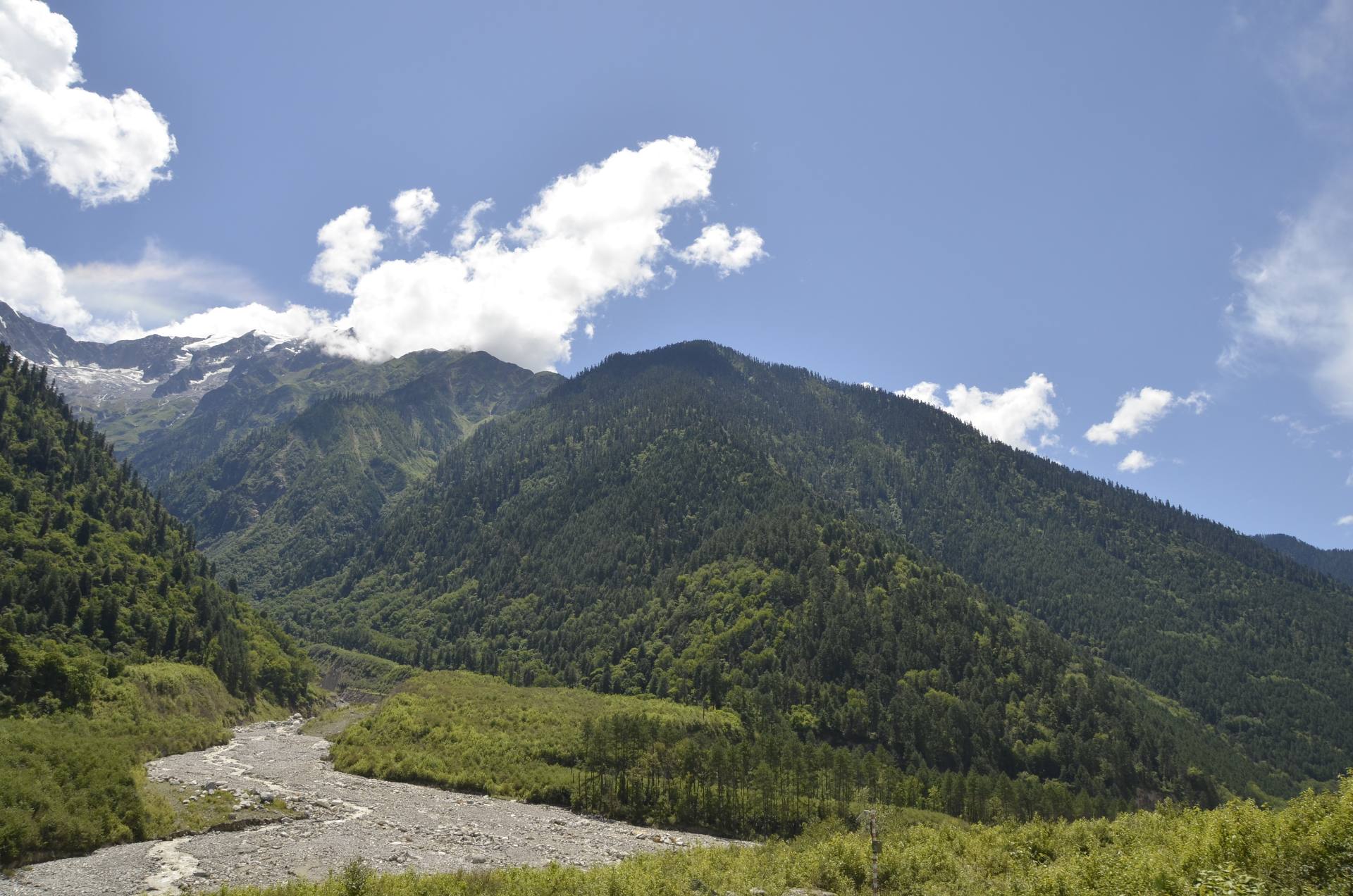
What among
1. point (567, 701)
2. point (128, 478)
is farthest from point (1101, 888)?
point (128, 478)

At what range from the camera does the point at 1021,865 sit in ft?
152

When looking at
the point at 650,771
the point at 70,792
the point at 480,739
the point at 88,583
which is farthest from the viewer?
the point at 88,583

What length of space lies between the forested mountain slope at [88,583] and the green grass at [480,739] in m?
36.8

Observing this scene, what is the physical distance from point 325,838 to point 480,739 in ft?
151

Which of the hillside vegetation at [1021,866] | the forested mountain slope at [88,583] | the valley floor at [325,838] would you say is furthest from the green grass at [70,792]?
the hillside vegetation at [1021,866]

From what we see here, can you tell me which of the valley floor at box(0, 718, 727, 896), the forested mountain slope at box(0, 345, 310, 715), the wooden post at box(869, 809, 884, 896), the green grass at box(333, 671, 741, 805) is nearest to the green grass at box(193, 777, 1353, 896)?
the wooden post at box(869, 809, 884, 896)

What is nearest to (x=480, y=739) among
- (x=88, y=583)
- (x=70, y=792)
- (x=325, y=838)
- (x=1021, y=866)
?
(x=325, y=838)

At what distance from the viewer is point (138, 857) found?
178 feet

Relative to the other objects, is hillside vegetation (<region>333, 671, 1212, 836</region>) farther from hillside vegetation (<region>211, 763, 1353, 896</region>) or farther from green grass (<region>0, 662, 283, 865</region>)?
green grass (<region>0, 662, 283, 865</region>)

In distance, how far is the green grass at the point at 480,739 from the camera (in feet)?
328

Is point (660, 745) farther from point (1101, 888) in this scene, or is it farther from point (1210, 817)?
point (1101, 888)

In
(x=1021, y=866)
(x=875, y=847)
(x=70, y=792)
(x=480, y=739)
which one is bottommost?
(x=480, y=739)

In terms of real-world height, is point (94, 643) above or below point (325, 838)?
above

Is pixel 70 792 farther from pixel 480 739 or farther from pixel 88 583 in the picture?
pixel 88 583
